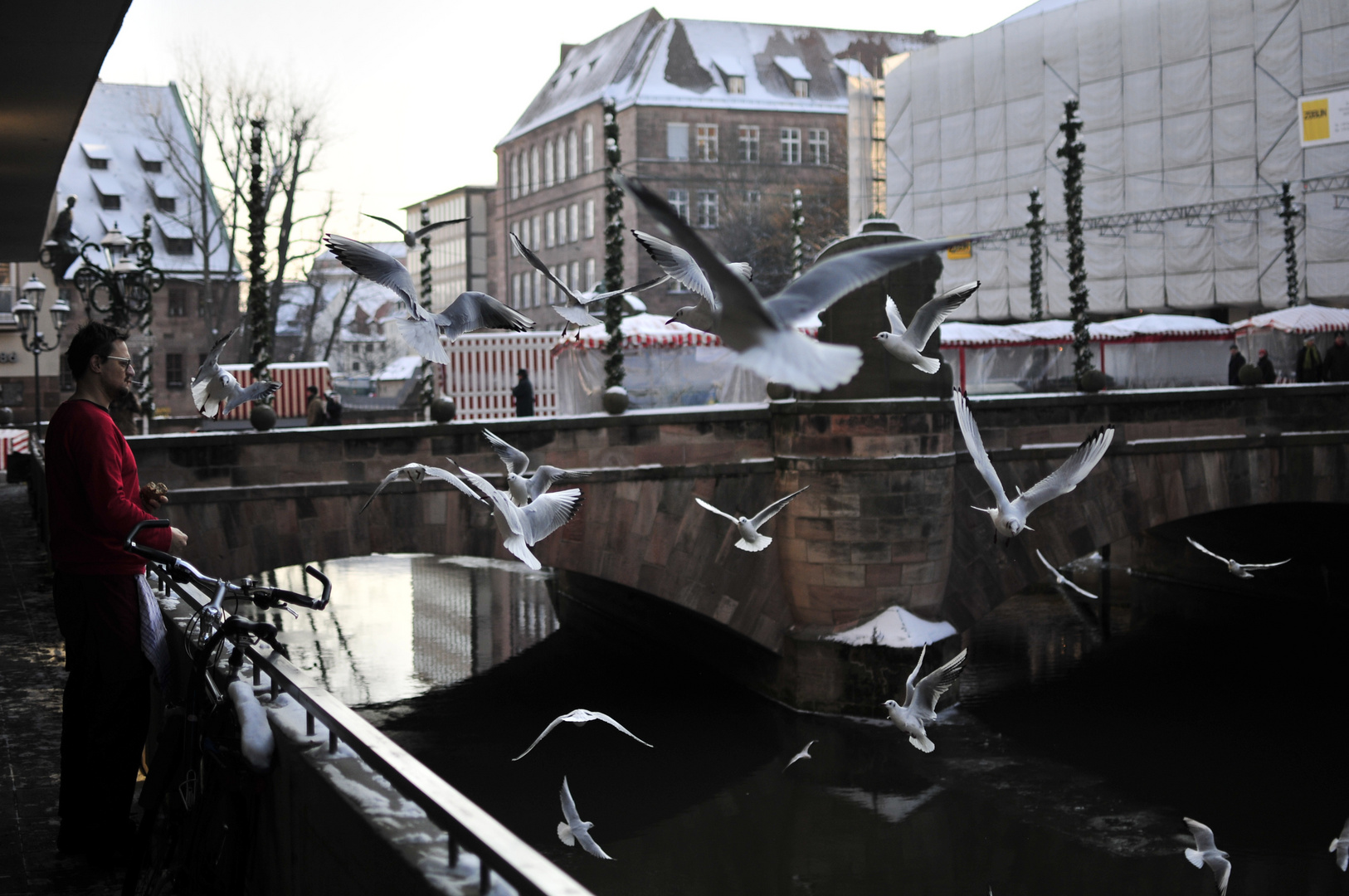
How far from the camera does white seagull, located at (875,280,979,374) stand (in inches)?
253

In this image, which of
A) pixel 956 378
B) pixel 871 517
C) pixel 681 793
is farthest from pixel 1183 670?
pixel 956 378

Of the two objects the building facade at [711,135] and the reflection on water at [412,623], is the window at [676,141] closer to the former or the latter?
the building facade at [711,135]

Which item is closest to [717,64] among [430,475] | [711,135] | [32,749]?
[711,135]

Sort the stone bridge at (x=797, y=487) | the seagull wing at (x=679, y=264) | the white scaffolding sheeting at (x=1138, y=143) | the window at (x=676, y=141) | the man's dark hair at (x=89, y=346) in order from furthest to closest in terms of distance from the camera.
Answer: the window at (x=676, y=141), the white scaffolding sheeting at (x=1138, y=143), the stone bridge at (x=797, y=487), the man's dark hair at (x=89, y=346), the seagull wing at (x=679, y=264)

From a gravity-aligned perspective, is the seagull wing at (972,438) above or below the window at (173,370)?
below

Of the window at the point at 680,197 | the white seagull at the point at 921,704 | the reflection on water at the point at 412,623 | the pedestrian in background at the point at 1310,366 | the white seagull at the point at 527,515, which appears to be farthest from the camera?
the window at the point at 680,197

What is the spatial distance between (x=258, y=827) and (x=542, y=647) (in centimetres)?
1698

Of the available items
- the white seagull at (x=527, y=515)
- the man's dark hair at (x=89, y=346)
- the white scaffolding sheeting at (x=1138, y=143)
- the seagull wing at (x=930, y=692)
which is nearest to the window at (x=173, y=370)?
the white scaffolding sheeting at (x=1138, y=143)

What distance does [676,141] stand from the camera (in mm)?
61656

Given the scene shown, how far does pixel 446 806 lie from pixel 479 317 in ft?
11.9

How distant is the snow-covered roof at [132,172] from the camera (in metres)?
49.8

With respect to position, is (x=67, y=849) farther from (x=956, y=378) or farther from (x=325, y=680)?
(x=956, y=378)

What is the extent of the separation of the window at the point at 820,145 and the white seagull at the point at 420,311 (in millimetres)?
59537

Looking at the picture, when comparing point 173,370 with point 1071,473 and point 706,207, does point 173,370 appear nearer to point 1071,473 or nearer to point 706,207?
point 706,207
